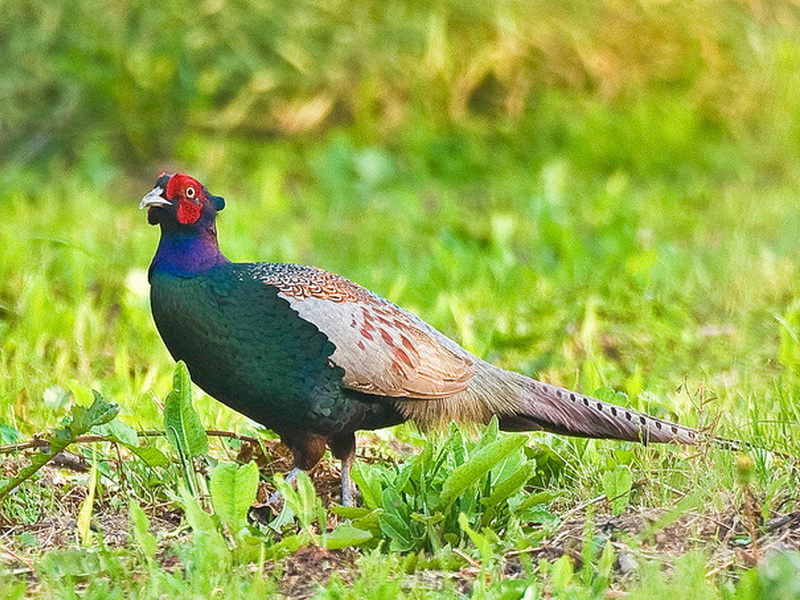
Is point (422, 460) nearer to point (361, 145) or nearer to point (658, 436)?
point (658, 436)

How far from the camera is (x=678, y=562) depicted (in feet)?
9.75

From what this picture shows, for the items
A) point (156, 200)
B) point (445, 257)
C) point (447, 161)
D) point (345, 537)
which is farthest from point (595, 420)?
point (447, 161)

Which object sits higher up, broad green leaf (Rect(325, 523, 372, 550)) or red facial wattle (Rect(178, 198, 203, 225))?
red facial wattle (Rect(178, 198, 203, 225))

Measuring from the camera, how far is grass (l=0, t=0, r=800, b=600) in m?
3.20

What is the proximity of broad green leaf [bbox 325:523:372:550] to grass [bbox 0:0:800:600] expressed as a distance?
4cm

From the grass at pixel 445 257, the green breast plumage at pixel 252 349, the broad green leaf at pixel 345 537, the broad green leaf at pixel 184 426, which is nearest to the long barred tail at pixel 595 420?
the grass at pixel 445 257

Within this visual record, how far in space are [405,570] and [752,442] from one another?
1.08 m

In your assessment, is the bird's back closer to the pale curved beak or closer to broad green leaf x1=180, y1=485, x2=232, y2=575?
the pale curved beak

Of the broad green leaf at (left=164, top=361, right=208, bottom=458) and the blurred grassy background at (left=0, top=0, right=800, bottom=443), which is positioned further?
the blurred grassy background at (left=0, top=0, right=800, bottom=443)

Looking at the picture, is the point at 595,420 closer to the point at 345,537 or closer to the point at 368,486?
the point at 368,486

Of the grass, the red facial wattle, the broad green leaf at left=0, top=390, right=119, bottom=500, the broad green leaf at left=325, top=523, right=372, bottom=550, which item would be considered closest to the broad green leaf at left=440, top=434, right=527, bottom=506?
the grass

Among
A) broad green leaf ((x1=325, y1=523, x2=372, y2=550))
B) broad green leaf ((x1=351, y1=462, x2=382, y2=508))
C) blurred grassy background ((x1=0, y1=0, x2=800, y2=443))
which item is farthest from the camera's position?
blurred grassy background ((x1=0, y1=0, x2=800, y2=443))

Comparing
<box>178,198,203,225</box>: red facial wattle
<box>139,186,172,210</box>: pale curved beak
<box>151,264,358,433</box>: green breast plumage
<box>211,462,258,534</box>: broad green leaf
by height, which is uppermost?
<box>139,186,172,210</box>: pale curved beak

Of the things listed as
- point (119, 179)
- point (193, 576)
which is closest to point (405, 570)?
point (193, 576)
